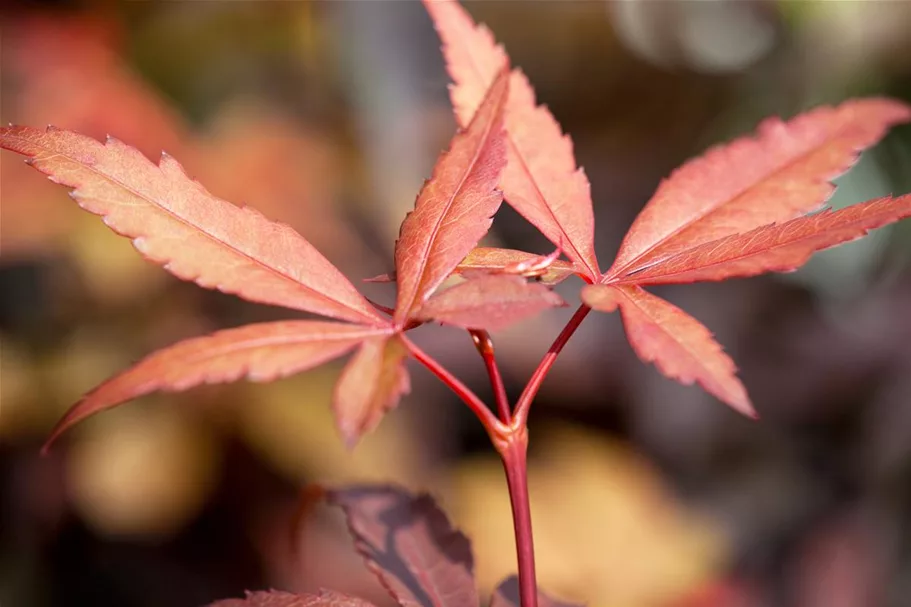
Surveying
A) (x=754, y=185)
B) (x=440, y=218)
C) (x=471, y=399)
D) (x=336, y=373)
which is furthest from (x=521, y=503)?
(x=336, y=373)

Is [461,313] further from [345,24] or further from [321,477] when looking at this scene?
[345,24]

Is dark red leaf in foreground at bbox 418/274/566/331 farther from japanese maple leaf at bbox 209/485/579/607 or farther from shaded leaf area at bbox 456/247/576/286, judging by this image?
japanese maple leaf at bbox 209/485/579/607

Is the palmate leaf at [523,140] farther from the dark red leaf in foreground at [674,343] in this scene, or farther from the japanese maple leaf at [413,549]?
the japanese maple leaf at [413,549]

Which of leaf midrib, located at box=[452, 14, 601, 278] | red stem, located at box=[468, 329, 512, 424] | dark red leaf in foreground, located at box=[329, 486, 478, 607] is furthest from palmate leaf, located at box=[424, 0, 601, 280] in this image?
dark red leaf in foreground, located at box=[329, 486, 478, 607]

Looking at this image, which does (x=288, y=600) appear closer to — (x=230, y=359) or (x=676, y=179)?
(x=230, y=359)

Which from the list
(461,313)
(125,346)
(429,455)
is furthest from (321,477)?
(461,313)
